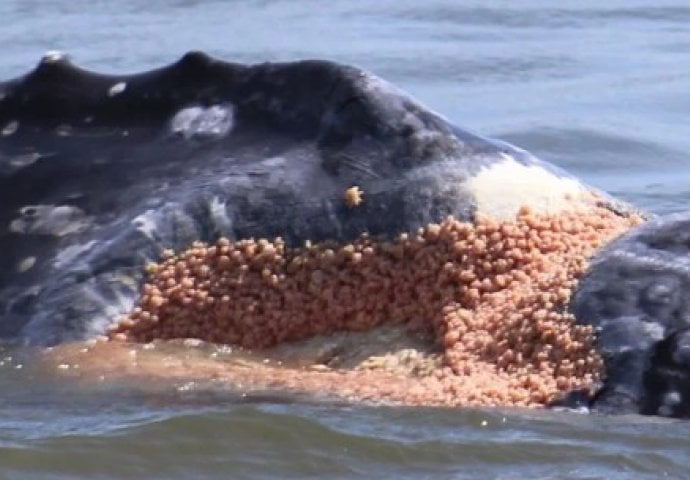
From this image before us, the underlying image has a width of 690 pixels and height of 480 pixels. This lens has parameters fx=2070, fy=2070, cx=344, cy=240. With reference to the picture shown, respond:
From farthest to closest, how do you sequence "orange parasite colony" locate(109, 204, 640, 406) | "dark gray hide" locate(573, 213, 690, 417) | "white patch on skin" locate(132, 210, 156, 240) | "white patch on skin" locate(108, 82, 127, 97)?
"white patch on skin" locate(108, 82, 127, 97)
"white patch on skin" locate(132, 210, 156, 240)
"orange parasite colony" locate(109, 204, 640, 406)
"dark gray hide" locate(573, 213, 690, 417)

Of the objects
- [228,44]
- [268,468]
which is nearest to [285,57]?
[228,44]

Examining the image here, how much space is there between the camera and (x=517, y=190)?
4.76m

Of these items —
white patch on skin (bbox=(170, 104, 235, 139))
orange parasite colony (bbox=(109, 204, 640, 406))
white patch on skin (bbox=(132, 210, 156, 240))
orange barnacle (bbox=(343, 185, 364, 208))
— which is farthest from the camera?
white patch on skin (bbox=(170, 104, 235, 139))

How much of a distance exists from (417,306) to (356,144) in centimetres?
41

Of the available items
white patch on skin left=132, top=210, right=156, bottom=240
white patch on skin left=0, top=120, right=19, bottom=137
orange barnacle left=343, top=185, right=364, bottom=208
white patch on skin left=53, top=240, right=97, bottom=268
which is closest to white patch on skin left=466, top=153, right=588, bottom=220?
orange barnacle left=343, top=185, right=364, bottom=208

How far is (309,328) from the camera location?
4699mm

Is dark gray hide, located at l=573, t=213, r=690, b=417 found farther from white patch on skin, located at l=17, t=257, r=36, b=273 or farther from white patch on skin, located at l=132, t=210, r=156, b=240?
white patch on skin, located at l=17, t=257, r=36, b=273

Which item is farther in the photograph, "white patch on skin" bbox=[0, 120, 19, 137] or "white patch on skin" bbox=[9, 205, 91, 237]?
"white patch on skin" bbox=[0, 120, 19, 137]

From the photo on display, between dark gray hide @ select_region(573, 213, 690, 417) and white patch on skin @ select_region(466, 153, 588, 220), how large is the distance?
0.81ft

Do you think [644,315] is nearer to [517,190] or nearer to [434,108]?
[517,190]

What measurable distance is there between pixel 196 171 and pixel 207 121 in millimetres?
138

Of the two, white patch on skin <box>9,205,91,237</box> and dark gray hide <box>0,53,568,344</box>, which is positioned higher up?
dark gray hide <box>0,53,568,344</box>

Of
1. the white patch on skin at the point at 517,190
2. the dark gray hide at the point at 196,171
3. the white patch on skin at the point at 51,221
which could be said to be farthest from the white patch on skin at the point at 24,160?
the white patch on skin at the point at 517,190

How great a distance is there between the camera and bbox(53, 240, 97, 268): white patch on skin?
484cm
